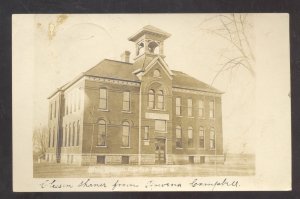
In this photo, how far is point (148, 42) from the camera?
10.2 feet

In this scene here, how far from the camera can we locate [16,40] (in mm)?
3119

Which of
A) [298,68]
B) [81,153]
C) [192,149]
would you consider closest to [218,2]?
[298,68]

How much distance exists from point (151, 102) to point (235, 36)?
0.83 m

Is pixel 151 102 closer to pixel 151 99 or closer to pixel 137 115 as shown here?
pixel 151 99

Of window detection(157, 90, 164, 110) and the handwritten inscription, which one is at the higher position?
window detection(157, 90, 164, 110)

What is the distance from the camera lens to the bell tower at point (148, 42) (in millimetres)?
3170

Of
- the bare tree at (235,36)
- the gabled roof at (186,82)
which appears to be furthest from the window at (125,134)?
the bare tree at (235,36)

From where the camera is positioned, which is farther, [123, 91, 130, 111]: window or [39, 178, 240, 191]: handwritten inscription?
[123, 91, 130, 111]: window

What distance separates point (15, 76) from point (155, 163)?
124 centimetres

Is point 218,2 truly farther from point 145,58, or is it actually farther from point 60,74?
point 60,74

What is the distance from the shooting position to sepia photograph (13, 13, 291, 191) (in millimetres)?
3119

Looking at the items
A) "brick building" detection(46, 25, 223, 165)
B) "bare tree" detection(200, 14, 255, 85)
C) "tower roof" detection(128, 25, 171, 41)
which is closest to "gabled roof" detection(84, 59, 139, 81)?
"brick building" detection(46, 25, 223, 165)

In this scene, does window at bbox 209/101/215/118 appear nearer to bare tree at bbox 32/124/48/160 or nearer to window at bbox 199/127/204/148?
window at bbox 199/127/204/148

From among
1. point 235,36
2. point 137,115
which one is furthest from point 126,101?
point 235,36
